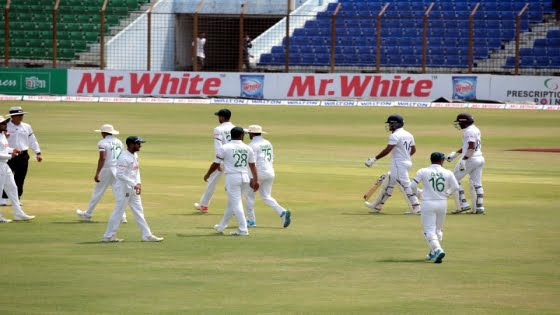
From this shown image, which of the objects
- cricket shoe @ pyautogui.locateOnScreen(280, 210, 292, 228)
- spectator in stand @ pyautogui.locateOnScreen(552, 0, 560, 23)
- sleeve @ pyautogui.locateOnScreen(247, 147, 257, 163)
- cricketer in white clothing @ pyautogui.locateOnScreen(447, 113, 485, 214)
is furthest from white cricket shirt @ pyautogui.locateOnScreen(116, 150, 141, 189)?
spectator in stand @ pyautogui.locateOnScreen(552, 0, 560, 23)

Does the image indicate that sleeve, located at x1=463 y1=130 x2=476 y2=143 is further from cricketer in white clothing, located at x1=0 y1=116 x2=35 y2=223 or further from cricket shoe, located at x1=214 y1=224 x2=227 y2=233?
cricketer in white clothing, located at x1=0 y1=116 x2=35 y2=223

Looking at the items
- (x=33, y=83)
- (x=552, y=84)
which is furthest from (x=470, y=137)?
(x=33, y=83)

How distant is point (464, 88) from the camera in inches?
1987

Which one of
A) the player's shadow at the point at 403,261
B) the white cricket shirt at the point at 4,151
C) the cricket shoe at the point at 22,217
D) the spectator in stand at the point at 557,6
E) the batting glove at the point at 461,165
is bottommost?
the player's shadow at the point at 403,261

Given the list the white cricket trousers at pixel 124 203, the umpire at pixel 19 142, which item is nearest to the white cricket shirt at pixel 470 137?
the white cricket trousers at pixel 124 203

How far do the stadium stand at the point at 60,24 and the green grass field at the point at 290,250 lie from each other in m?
21.5

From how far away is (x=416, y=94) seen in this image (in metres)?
51.1

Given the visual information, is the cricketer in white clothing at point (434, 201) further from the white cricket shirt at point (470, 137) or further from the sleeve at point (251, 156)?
the white cricket shirt at point (470, 137)

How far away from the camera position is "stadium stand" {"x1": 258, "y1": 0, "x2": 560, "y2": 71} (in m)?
52.8

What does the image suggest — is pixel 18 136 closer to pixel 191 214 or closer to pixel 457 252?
pixel 191 214

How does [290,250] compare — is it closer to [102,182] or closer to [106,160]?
[106,160]

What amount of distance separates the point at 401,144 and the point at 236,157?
15.4ft

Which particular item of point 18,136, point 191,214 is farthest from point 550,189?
point 18,136

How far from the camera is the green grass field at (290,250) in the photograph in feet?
49.7
